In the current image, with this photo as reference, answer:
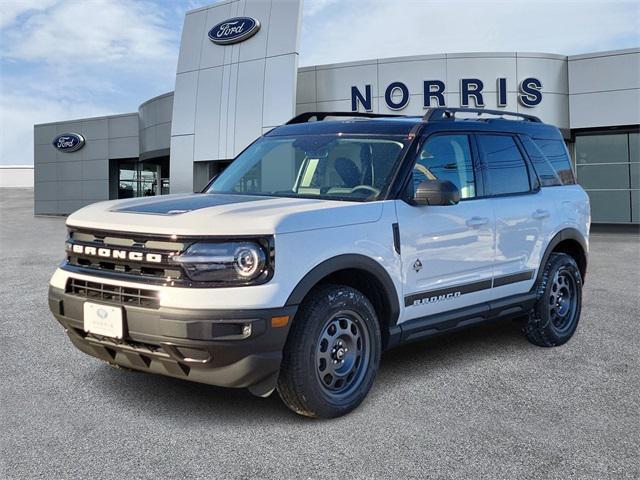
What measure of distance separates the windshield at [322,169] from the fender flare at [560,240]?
1.93 metres

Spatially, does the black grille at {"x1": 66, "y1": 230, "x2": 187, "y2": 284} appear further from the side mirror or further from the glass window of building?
the glass window of building

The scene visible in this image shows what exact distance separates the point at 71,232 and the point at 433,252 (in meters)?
2.37

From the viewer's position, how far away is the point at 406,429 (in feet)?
11.5

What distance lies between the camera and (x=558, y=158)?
18.9 ft

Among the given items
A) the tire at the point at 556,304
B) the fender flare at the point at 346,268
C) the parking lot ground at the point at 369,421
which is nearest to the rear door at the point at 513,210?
the tire at the point at 556,304

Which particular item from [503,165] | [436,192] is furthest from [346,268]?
[503,165]

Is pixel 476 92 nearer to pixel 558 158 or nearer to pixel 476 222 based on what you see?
pixel 558 158

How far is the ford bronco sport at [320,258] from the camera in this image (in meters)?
3.18

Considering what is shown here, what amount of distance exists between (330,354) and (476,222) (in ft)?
5.28

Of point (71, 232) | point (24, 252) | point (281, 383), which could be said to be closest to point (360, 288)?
point (281, 383)

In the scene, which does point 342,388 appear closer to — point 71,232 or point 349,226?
point 349,226

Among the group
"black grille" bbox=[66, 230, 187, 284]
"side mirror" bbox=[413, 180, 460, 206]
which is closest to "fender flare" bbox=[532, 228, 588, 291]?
"side mirror" bbox=[413, 180, 460, 206]

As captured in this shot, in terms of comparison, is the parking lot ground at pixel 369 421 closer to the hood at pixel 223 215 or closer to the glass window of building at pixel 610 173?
the hood at pixel 223 215

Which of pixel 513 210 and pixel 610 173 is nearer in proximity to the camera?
pixel 513 210
